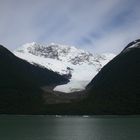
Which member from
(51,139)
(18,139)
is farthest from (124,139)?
(18,139)

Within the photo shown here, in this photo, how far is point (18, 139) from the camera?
294 feet

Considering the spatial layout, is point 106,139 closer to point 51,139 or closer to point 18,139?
point 51,139

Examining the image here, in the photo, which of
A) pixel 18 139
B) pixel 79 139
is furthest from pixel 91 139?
pixel 18 139

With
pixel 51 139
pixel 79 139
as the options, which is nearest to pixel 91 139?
pixel 79 139

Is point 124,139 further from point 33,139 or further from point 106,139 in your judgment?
point 33,139

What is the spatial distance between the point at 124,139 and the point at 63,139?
13.6 m

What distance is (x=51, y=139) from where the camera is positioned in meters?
91.2

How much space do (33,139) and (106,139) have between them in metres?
16.0

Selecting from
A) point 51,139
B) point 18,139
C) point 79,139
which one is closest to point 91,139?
point 79,139

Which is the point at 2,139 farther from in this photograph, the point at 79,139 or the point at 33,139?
the point at 79,139

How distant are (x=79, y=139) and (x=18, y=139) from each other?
13.6 m

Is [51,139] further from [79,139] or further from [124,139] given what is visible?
[124,139]

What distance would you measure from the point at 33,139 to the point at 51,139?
4053mm

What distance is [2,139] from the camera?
88.3 metres
